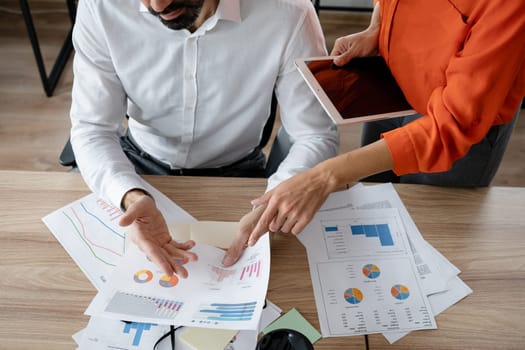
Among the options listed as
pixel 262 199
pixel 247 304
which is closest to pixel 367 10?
pixel 262 199

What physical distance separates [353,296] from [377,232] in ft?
0.55

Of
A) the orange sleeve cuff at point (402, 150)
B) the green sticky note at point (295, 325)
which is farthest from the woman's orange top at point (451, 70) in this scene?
the green sticky note at point (295, 325)

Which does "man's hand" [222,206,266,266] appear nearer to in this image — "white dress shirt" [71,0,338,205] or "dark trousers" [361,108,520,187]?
"white dress shirt" [71,0,338,205]

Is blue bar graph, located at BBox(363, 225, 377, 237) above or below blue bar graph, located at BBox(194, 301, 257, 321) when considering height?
below

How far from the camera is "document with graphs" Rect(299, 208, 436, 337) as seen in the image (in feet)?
3.27

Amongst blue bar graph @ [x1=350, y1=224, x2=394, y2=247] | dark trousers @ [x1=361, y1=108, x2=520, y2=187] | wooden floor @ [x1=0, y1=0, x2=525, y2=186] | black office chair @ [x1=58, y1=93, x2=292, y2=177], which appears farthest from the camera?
wooden floor @ [x1=0, y1=0, x2=525, y2=186]

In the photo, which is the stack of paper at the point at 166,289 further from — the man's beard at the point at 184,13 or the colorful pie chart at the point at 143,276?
the man's beard at the point at 184,13

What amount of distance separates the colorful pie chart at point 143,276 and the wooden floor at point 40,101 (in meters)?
1.52

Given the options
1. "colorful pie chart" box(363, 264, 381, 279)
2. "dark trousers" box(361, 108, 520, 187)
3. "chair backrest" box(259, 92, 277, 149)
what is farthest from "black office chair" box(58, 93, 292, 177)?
"colorful pie chart" box(363, 264, 381, 279)

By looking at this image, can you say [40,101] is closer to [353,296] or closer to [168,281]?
[168,281]

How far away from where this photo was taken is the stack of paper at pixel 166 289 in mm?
944

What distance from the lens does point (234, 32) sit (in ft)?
4.02

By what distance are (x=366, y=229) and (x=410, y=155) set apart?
0.19m

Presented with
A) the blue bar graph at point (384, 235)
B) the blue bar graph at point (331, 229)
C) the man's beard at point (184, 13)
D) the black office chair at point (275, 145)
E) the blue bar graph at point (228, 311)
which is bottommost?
the black office chair at point (275, 145)
